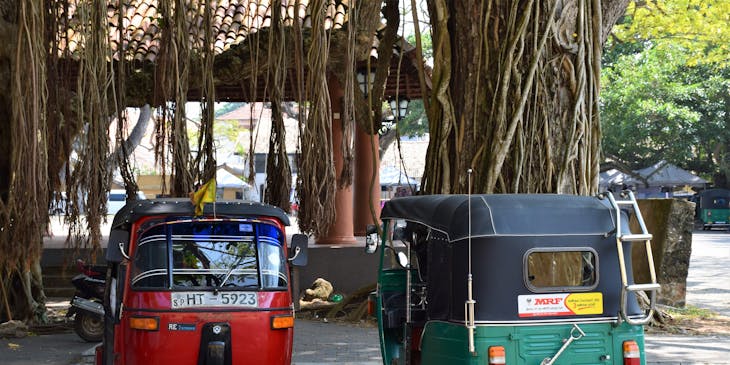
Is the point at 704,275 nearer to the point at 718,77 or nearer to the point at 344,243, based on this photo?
the point at 344,243

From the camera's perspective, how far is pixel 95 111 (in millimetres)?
9859

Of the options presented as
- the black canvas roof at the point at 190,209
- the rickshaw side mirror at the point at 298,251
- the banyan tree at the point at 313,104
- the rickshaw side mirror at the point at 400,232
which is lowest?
the rickshaw side mirror at the point at 298,251

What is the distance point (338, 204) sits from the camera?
1841 centimetres

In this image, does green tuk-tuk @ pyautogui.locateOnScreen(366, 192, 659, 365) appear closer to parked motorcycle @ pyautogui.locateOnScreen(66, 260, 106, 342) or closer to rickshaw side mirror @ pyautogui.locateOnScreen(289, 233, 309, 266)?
rickshaw side mirror @ pyautogui.locateOnScreen(289, 233, 309, 266)

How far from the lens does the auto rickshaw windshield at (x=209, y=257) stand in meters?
7.89

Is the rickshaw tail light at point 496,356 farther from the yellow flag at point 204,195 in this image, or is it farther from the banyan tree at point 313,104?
the banyan tree at point 313,104

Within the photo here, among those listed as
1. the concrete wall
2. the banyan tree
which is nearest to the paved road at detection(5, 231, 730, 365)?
the banyan tree

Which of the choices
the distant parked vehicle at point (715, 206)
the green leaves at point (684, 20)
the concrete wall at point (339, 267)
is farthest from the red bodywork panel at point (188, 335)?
the distant parked vehicle at point (715, 206)

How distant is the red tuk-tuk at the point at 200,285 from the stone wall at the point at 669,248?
7.17 meters

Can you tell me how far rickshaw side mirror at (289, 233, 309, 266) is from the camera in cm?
825

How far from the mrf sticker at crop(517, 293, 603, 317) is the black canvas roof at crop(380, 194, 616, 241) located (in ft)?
1.28

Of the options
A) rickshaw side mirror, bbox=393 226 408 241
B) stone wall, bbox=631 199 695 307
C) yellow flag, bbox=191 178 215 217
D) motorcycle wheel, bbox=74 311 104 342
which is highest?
yellow flag, bbox=191 178 215 217

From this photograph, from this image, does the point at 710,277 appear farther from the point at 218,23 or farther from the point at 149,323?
the point at 149,323

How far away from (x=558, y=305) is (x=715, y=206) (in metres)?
35.3
